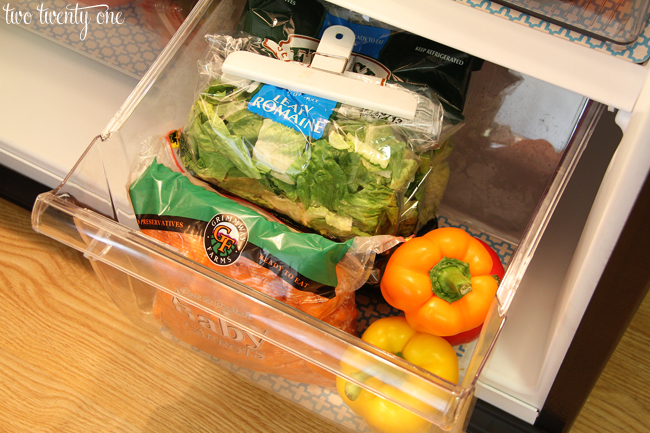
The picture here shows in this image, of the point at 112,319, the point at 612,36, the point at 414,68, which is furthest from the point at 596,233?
the point at 112,319

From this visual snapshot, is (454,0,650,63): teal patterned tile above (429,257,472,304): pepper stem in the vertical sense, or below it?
above

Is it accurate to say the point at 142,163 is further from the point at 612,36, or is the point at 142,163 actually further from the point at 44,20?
the point at 612,36

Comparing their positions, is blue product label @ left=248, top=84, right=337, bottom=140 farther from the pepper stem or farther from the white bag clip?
the pepper stem

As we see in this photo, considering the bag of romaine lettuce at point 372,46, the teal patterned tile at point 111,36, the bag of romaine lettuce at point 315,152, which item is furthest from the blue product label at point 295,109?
the teal patterned tile at point 111,36

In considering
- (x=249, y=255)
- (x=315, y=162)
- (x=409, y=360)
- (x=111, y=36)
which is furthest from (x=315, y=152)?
(x=111, y=36)

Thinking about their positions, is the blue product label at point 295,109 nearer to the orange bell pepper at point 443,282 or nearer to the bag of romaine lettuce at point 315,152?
the bag of romaine lettuce at point 315,152

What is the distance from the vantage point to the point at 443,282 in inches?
26.4

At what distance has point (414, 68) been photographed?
80cm

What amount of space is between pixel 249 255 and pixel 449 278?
0.28 meters

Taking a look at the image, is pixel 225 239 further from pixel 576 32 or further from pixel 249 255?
pixel 576 32

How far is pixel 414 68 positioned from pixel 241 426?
691 mm

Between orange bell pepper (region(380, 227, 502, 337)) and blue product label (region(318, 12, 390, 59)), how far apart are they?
334mm

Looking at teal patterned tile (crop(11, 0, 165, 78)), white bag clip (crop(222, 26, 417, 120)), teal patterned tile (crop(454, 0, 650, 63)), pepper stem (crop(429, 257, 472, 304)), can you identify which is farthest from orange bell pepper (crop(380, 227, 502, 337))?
teal patterned tile (crop(11, 0, 165, 78))

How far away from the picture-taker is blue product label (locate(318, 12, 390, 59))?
31.8 inches
